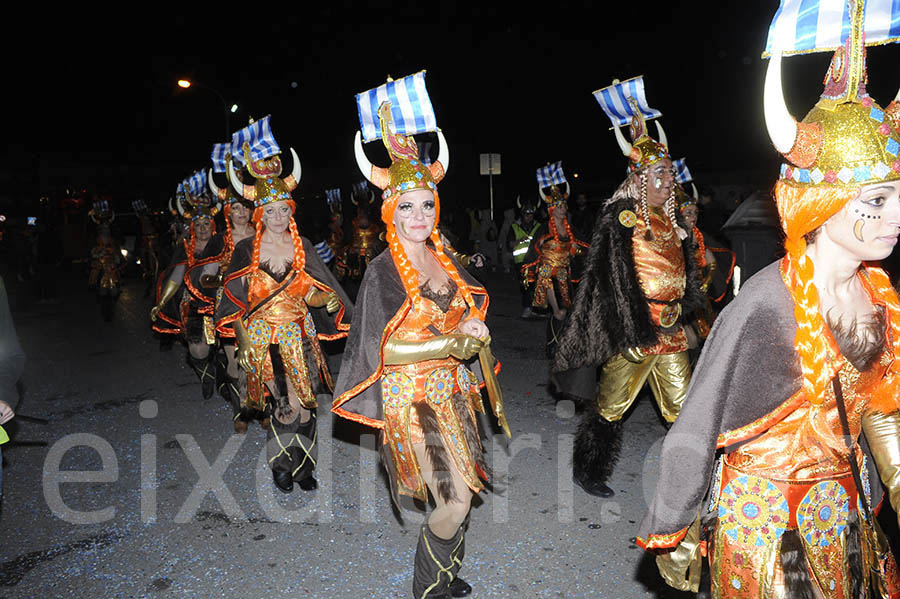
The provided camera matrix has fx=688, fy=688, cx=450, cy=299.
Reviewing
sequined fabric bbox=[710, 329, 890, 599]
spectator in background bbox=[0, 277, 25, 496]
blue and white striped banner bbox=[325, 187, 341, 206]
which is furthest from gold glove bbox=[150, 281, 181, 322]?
blue and white striped banner bbox=[325, 187, 341, 206]

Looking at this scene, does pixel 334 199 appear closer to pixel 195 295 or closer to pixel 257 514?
pixel 195 295

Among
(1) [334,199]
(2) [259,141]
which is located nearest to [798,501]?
(2) [259,141]

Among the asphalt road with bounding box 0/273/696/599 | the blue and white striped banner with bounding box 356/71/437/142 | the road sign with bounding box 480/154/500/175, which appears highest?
the road sign with bounding box 480/154/500/175

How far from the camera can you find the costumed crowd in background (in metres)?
2.09

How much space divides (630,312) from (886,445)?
7.42 feet

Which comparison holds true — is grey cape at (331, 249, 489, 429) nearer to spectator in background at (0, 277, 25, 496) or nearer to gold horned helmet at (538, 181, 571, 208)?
spectator in background at (0, 277, 25, 496)

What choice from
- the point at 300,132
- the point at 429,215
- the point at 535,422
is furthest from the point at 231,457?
the point at 300,132

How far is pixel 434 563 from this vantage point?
3381 millimetres

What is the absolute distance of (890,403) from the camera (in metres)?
2.26

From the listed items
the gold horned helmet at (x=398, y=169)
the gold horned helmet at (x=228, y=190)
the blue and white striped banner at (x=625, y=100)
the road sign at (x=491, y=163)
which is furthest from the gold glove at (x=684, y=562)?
the road sign at (x=491, y=163)

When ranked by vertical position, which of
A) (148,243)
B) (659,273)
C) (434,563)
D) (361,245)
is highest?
(148,243)

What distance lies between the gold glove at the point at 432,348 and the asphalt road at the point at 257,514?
140 centimetres

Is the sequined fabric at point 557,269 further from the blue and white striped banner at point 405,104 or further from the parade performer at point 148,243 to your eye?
the parade performer at point 148,243

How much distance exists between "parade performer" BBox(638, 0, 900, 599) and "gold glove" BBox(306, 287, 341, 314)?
10.8 feet
